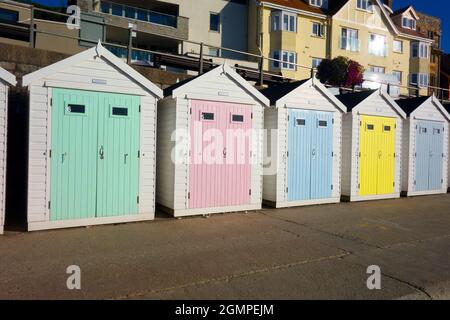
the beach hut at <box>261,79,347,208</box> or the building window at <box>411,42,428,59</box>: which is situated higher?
the building window at <box>411,42,428,59</box>

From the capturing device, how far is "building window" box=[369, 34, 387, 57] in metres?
33.1

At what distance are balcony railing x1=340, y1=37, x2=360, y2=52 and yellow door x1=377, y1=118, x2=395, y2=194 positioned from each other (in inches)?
869

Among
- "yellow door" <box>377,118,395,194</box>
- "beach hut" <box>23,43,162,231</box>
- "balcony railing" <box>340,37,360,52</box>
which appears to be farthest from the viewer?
"balcony railing" <box>340,37,360,52</box>

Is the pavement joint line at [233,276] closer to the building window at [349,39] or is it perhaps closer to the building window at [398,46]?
the building window at [349,39]

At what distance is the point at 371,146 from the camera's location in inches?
428

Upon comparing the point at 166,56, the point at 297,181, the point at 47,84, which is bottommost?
the point at 297,181

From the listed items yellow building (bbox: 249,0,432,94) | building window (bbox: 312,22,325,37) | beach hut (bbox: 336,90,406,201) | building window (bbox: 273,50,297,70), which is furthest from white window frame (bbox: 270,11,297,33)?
beach hut (bbox: 336,90,406,201)

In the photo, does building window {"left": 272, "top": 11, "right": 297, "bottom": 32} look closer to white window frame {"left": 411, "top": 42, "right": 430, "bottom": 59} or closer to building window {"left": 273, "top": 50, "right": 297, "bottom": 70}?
building window {"left": 273, "top": 50, "right": 297, "bottom": 70}

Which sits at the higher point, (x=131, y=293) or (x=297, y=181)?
(x=297, y=181)

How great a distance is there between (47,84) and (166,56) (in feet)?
18.4
